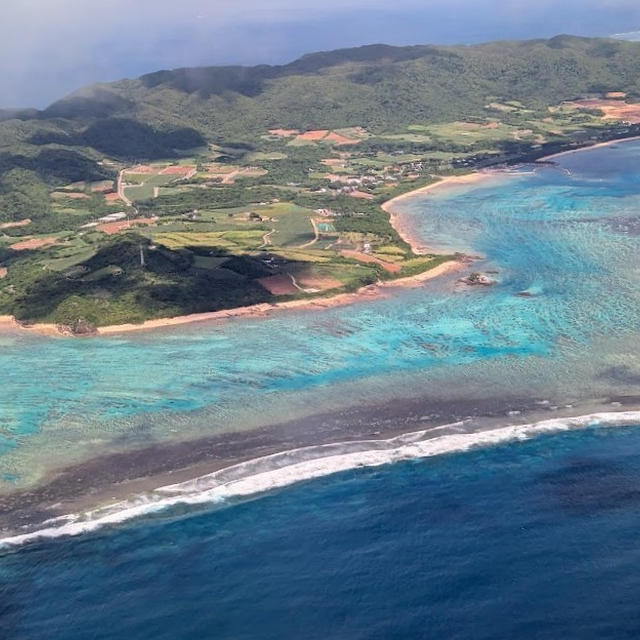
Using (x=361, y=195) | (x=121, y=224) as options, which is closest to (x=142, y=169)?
(x=121, y=224)

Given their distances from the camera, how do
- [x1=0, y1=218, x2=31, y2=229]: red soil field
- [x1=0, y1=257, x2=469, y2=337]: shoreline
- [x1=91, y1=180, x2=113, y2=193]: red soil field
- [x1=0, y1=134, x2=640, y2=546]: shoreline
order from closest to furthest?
[x1=0, y1=134, x2=640, y2=546]: shoreline, [x1=0, y1=257, x2=469, y2=337]: shoreline, [x1=0, y1=218, x2=31, y2=229]: red soil field, [x1=91, y1=180, x2=113, y2=193]: red soil field

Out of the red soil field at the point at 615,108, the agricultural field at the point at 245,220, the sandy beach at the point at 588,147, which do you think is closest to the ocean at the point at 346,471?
the agricultural field at the point at 245,220

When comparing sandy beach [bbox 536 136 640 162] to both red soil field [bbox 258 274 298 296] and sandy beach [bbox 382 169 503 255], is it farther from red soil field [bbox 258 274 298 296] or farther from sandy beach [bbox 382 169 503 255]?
red soil field [bbox 258 274 298 296]

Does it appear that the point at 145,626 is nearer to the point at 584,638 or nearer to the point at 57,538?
the point at 57,538

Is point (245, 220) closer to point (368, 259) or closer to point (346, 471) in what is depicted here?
point (368, 259)

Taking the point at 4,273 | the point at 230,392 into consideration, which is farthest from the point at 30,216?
the point at 230,392

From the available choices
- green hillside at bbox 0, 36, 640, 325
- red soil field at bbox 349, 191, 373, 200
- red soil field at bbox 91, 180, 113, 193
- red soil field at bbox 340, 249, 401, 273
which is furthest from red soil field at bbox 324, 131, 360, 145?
red soil field at bbox 340, 249, 401, 273
